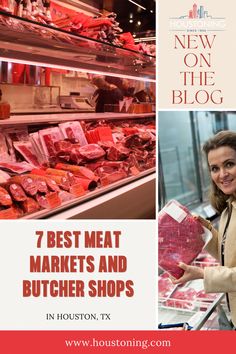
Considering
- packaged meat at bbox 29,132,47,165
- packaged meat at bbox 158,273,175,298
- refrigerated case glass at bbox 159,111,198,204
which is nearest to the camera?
refrigerated case glass at bbox 159,111,198,204

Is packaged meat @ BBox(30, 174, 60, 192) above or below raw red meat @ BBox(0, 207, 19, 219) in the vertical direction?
above

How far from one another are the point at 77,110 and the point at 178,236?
1.07 metres

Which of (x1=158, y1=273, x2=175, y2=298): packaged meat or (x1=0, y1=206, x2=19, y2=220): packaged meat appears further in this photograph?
(x1=158, y1=273, x2=175, y2=298): packaged meat

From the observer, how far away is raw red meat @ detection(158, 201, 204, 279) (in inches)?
87.4

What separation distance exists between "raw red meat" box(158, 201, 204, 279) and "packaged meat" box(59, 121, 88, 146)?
31.0 inches

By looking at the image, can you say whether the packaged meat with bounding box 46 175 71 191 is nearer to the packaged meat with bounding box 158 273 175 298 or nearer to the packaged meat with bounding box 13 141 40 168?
the packaged meat with bounding box 13 141 40 168

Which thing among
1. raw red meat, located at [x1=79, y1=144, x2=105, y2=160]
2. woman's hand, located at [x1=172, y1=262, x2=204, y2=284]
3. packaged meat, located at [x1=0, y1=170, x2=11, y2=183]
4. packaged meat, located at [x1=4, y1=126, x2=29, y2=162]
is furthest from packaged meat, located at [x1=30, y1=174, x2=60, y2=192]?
woman's hand, located at [x1=172, y1=262, x2=204, y2=284]

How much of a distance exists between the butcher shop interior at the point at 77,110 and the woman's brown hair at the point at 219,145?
0.30 m

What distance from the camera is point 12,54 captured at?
2.22 m

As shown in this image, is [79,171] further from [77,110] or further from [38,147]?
[77,110]

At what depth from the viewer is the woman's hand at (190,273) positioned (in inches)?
85.0

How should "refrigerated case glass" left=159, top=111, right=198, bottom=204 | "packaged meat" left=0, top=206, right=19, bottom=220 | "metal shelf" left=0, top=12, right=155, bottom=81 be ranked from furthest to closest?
"refrigerated case glass" left=159, top=111, right=198, bottom=204
"packaged meat" left=0, top=206, right=19, bottom=220
"metal shelf" left=0, top=12, right=155, bottom=81
